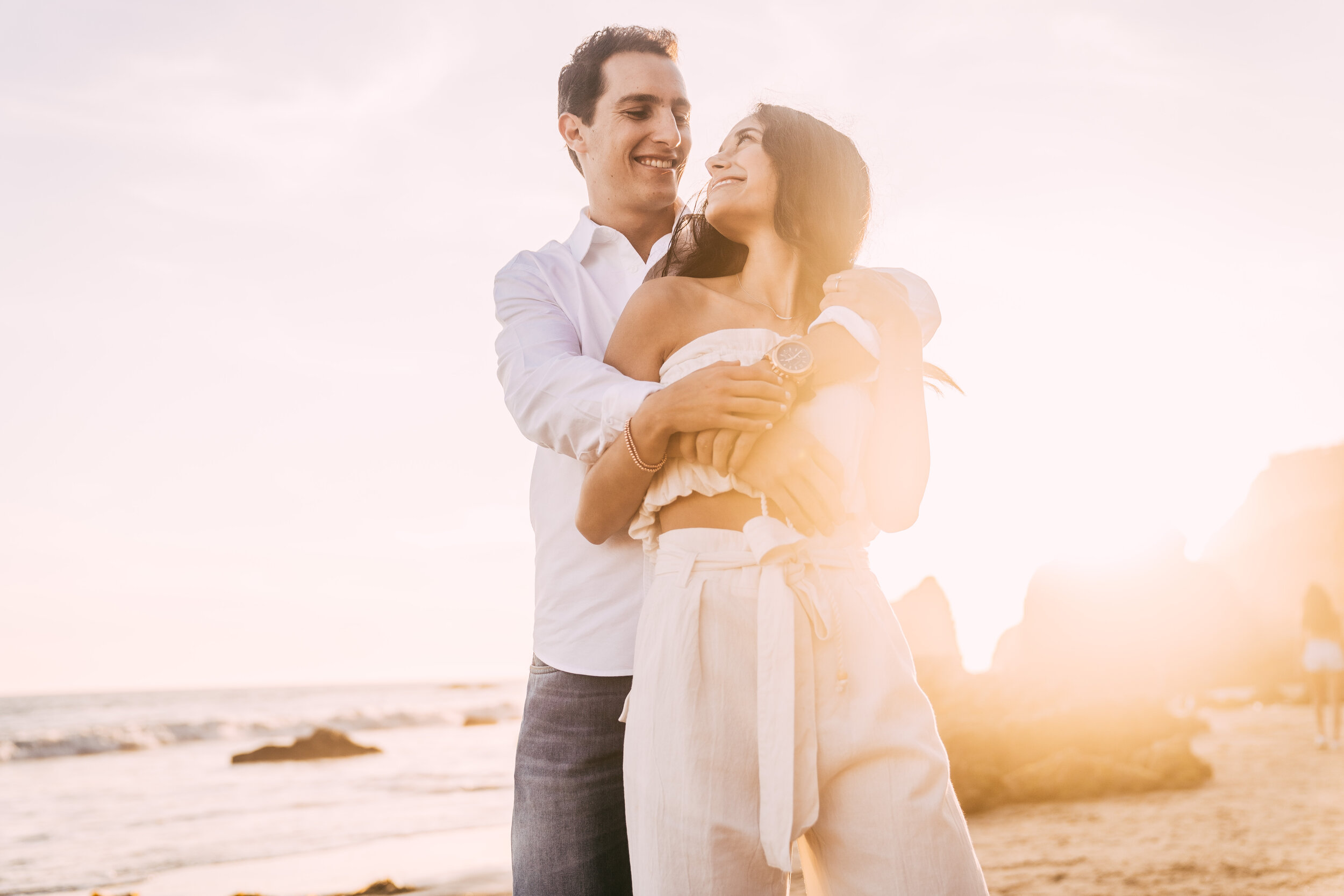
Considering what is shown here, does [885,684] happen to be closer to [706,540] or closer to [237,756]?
[706,540]

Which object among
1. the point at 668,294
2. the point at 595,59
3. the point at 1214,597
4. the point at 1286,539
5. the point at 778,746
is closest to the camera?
the point at 778,746

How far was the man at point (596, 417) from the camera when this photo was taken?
1.60m

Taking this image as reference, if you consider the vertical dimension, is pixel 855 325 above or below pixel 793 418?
above

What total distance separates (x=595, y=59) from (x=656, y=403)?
1699 millimetres

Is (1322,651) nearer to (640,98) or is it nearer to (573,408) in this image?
(640,98)

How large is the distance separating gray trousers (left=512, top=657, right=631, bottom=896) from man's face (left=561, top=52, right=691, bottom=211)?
1.44 metres

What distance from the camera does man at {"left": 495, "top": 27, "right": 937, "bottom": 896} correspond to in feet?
5.24

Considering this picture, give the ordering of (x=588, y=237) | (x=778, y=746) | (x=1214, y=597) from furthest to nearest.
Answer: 1. (x=1214, y=597)
2. (x=588, y=237)
3. (x=778, y=746)

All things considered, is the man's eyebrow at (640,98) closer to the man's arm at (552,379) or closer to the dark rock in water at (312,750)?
the man's arm at (552,379)

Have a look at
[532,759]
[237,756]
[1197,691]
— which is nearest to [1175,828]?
[532,759]

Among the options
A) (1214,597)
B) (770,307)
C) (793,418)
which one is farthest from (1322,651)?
(1214,597)

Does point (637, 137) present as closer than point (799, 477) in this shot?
No

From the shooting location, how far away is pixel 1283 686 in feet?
77.8

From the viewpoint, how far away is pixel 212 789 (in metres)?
13.7
